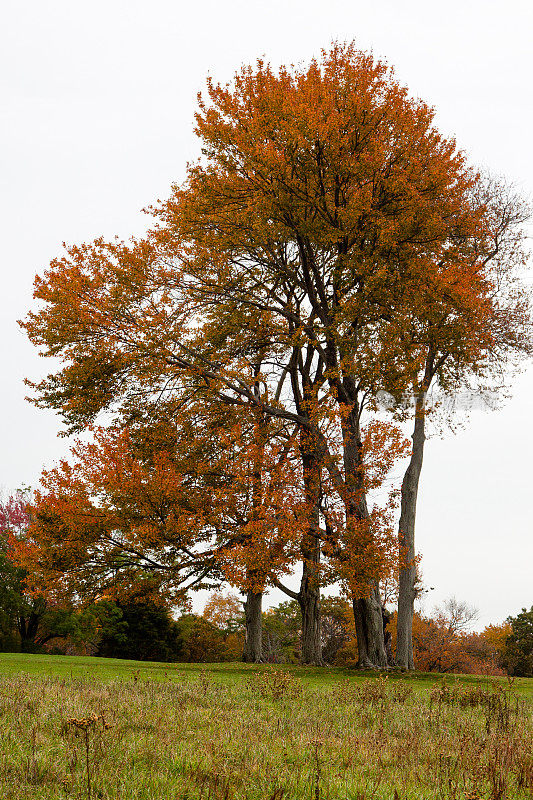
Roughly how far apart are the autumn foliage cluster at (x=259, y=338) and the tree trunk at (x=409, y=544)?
0.11 m

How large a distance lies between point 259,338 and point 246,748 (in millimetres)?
16225

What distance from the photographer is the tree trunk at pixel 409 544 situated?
66.4ft

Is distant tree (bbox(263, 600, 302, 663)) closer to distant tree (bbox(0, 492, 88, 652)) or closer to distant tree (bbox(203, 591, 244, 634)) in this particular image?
distant tree (bbox(203, 591, 244, 634))

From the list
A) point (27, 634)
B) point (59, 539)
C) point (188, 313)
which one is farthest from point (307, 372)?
point (27, 634)

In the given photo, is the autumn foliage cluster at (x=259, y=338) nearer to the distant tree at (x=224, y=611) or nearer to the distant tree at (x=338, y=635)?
the distant tree at (x=338, y=635)

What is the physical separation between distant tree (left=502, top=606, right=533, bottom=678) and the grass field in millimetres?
34420

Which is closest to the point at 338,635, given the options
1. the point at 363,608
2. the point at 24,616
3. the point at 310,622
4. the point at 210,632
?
the point at 210,632

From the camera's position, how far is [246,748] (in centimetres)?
563

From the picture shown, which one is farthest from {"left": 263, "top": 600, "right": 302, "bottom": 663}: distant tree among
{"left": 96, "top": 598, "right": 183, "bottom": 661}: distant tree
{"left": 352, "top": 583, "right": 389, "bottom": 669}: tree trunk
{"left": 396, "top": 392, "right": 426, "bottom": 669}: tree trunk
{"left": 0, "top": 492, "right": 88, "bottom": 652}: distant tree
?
{"left": 352, "top": 583, "right": 389, "bottom": 669}: tree trunk

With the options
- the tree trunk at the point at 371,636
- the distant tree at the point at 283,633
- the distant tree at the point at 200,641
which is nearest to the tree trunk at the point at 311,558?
the tree trunk at the point at 371,636

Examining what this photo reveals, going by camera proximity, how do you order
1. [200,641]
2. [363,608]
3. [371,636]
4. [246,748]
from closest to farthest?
[246,748] < [371,636] < [363,608] < [200,641]

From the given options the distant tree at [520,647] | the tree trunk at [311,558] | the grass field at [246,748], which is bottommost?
the distant tree at [520,647]

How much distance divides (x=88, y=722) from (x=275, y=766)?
4.81ft

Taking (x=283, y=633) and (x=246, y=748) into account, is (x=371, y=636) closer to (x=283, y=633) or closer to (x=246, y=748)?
(x=246, y=748)
